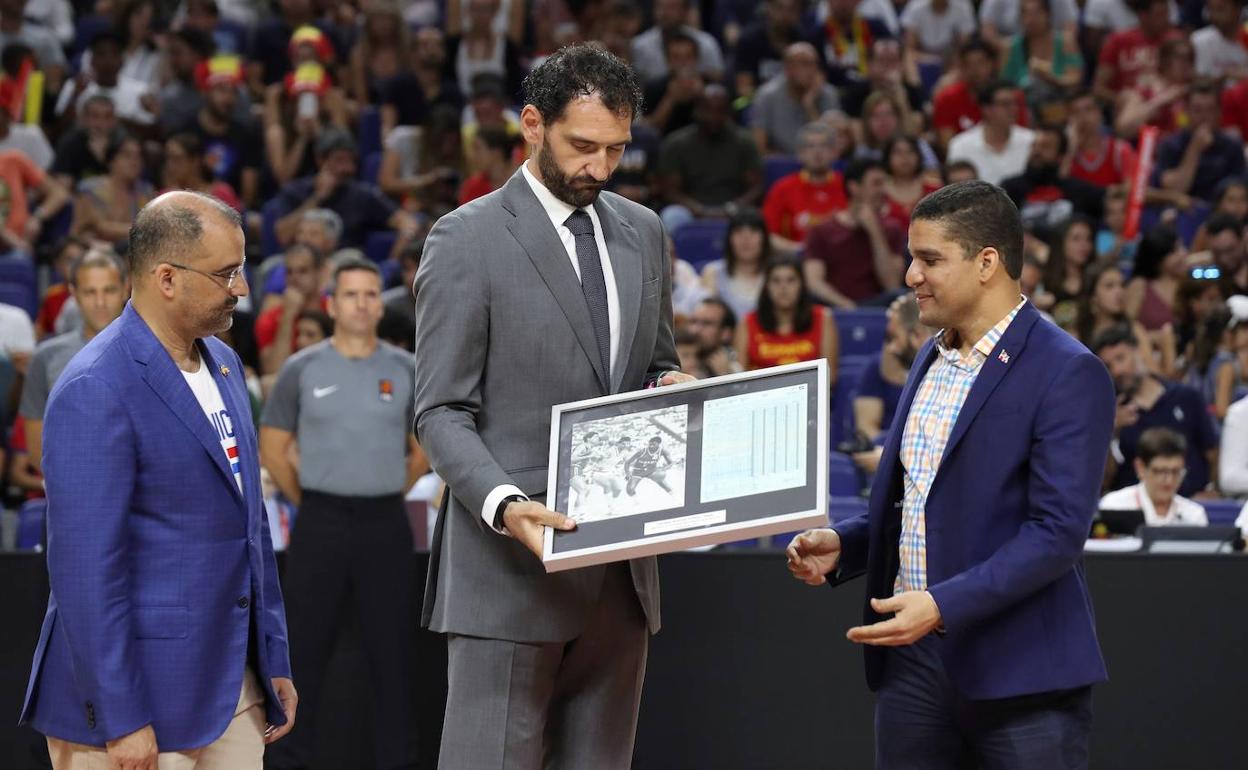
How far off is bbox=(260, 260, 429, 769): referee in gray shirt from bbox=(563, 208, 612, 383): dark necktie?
9.06 feet

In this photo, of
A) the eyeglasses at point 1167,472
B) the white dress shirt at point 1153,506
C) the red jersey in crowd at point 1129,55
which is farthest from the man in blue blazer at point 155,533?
the red jersey in crowd at point 1129,55

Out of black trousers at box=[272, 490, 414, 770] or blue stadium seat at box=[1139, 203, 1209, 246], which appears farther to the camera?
blue stadium seat at box=[1139, 203, 1209, 246]

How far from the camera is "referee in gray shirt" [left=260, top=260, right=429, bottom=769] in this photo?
19.8ft

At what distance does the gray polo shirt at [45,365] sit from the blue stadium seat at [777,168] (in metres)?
6.32

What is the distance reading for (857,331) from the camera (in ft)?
Result: 31.4

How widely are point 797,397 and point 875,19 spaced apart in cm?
1058

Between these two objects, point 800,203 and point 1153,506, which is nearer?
point 1153,506

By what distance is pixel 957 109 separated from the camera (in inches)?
489

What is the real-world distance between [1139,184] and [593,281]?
827 cm

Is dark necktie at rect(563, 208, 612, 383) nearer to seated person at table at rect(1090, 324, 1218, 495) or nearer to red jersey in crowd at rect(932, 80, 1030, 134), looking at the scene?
seated person at table at rect(1090, 324, 1218, 495)

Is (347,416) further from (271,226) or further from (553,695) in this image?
(271,226)

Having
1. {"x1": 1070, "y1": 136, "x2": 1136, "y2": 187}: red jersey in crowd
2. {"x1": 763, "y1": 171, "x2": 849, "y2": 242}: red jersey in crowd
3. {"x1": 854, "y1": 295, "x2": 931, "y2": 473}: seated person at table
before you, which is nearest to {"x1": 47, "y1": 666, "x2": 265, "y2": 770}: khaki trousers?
{"x1": 854, "y1": 295, "x2": 931, "y2": 473}: seated person at table

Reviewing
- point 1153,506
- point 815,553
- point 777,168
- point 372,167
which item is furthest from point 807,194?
point 815,553

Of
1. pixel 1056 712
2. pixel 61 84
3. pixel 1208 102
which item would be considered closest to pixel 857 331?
pixel 1208 102
